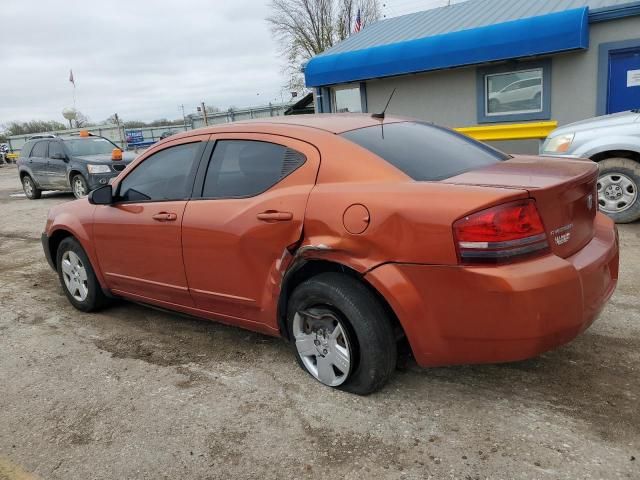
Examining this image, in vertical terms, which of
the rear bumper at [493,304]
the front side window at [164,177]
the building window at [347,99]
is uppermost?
the building window at [347,99]

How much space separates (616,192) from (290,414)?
523 centimetres

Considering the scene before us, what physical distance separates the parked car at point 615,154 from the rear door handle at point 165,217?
4755 millimetres

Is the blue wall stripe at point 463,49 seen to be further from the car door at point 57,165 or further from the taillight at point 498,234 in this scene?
the taillight at point 498,234

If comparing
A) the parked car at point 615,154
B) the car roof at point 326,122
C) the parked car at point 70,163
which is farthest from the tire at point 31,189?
the parked car at point 615,154

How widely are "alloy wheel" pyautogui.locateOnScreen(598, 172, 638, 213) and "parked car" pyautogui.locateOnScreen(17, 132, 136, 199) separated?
9.68 meters

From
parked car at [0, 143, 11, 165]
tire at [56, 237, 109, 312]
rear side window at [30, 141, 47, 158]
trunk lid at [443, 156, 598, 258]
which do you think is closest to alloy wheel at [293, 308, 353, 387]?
trunk lid at [443, 156, 598, 258]

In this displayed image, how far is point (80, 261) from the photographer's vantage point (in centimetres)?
461

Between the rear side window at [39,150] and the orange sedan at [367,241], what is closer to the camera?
the orange sedan at [367,241]

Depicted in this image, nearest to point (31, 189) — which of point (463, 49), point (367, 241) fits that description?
point (463, 49)

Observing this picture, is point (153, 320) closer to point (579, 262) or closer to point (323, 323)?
point (323, 323)

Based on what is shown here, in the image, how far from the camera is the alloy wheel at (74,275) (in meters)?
4.64

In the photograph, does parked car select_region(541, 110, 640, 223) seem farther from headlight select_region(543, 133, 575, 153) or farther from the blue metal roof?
the blue metal roof

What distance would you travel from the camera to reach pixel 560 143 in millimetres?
6609

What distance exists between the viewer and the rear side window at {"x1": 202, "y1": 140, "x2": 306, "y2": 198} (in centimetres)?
319
